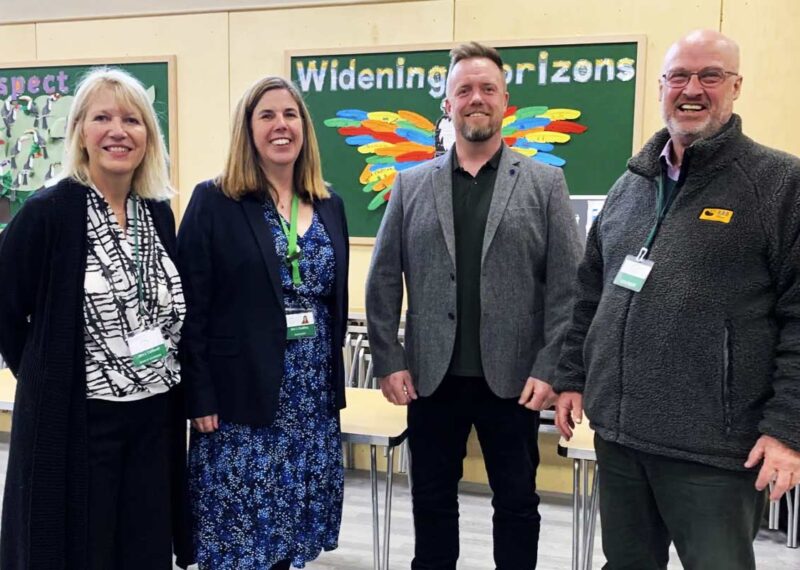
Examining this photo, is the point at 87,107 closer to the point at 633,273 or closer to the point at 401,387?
the point at 401,387

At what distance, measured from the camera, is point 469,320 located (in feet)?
5.97

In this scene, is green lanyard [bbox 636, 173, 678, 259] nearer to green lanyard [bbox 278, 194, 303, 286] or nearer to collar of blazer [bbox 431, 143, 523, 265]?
collar of blazer [bbox 431, 143, 523, 265]

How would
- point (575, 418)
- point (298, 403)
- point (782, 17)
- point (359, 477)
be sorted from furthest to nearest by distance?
point (359, 477) < point (782, 17) < point (298, 403) < point (575, 418)

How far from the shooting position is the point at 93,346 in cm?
154

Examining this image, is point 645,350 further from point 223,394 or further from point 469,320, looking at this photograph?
point 223,394

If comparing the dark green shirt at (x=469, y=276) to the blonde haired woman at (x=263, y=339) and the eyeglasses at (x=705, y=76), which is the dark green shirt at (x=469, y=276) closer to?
the blonde haired woman at (x=263, y=339)

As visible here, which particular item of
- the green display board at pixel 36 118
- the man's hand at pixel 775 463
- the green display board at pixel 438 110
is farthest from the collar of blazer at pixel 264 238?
the green display board at pixel 36 118

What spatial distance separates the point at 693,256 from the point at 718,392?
0.28 metres

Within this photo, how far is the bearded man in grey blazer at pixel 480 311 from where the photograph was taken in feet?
5.84

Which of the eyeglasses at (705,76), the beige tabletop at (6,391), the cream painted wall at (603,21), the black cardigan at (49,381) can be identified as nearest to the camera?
the eyeglasses at (705,76)

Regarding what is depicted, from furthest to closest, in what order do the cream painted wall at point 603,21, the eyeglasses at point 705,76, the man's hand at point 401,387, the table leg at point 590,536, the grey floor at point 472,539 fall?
the cream painted wall at point 603,21 → the grey floor at point 472,539 → the table leg at point 590,536 → the man's hand at point 401,387 → the eyeglasses at point 705,76

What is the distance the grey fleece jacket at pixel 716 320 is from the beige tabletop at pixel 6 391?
2.03m

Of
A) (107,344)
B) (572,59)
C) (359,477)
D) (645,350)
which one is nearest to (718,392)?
(645,350)

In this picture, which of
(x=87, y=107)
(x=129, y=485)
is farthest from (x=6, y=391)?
(x=87, y=107)
